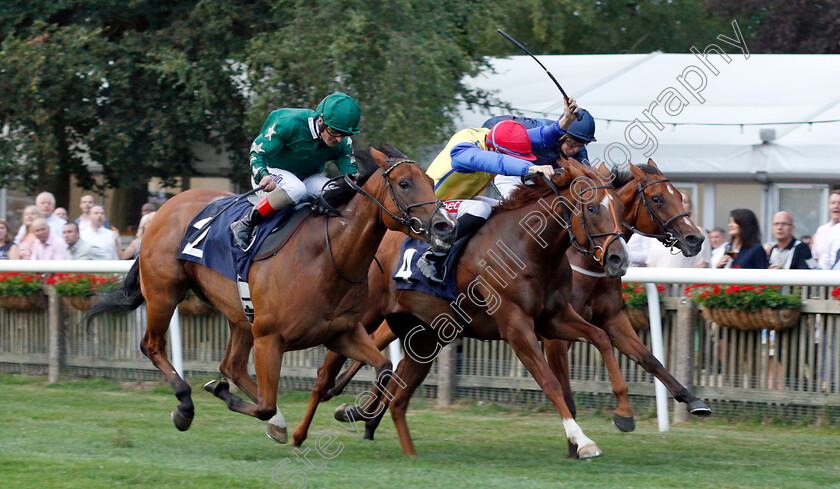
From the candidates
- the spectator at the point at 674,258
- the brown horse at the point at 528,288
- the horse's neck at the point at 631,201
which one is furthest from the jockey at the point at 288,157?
the spectator at the point at 674,258

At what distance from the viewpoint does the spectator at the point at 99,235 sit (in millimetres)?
9148

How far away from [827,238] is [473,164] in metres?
3.39

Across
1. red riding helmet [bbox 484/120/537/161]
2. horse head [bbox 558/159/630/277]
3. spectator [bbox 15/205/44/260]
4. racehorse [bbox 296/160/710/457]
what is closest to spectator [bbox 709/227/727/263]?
racehorse [bbox 296/160/710/457]

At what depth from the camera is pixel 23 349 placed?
888 centimetres

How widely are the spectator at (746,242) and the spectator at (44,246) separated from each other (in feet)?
18.4

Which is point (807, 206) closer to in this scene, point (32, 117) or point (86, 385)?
point (86, 385)

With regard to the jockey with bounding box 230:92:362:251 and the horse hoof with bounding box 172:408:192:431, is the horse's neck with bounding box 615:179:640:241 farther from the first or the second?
the horse hoof with bounding box 172:408:192:431

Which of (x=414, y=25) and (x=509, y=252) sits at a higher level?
(x=414, y=25)

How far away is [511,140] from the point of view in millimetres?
5609

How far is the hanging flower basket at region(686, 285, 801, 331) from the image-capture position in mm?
6383

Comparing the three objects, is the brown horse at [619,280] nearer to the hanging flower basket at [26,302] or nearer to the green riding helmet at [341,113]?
the green riding helmet at [341,113]

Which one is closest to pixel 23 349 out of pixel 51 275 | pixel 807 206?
pixel 51 275

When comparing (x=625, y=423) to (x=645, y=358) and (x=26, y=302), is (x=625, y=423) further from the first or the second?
(x=26, y=302)

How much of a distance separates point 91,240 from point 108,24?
5.13 metres
